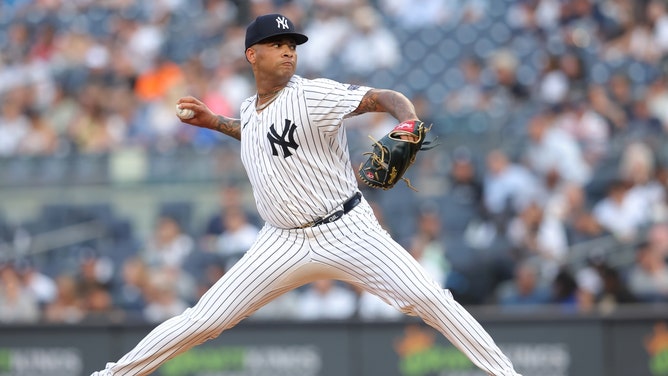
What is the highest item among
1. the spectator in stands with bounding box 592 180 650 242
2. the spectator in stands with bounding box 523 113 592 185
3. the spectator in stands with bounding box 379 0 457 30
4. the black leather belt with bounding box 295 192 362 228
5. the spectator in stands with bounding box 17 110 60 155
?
the spectator in stands with bounding box 379 0 457 30

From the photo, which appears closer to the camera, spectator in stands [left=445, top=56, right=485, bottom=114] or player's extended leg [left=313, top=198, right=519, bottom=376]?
player's extended leg [left=313, top=198, right=519, bottom=376]

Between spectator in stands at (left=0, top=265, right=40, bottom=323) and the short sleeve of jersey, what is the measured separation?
20.0ft

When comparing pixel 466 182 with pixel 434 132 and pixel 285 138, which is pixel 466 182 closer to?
pixel 434 132

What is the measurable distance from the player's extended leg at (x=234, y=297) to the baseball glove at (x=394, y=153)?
766 mm

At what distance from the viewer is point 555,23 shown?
12516 millimetres

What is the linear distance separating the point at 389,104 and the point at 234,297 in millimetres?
1234

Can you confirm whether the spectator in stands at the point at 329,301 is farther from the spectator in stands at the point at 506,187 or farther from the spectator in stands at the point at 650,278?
the spectator in stands at the point at 650,278

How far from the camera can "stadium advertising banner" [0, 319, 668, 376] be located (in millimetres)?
8383

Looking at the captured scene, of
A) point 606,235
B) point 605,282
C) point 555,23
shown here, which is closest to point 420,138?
point 605,282

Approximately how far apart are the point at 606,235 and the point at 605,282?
86 cm

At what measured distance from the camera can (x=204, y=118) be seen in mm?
5789

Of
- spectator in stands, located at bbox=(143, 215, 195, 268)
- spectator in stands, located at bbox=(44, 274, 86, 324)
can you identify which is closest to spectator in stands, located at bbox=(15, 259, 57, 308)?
spectator in stands, located at bbox=(44, 274, 86, 324)

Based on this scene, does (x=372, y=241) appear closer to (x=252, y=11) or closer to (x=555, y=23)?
(x=555, y=23)

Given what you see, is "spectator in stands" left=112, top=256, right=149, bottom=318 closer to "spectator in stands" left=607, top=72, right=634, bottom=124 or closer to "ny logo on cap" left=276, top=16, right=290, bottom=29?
"spectator in stands" left=607, top=72, right=634, bottom=124
